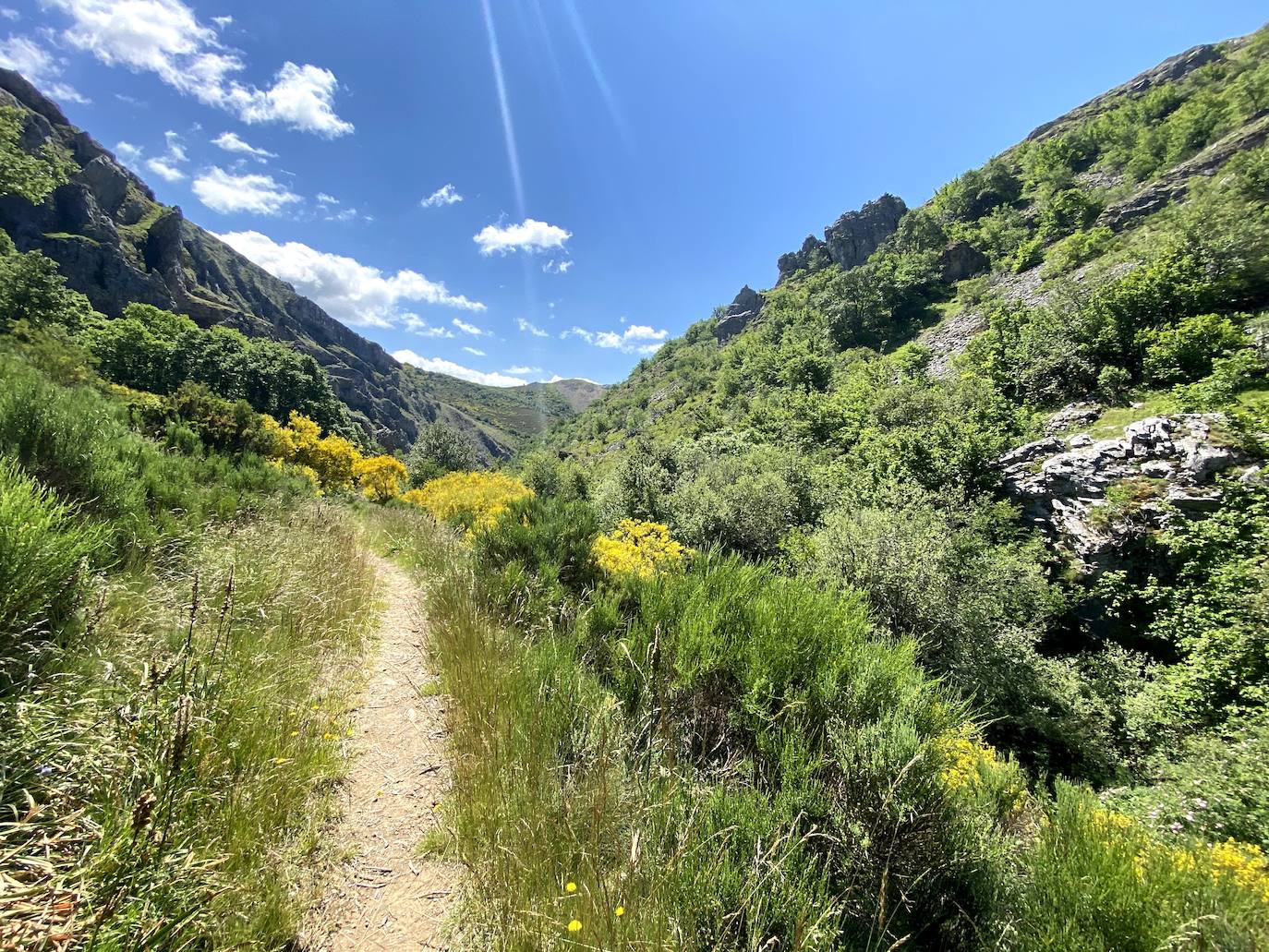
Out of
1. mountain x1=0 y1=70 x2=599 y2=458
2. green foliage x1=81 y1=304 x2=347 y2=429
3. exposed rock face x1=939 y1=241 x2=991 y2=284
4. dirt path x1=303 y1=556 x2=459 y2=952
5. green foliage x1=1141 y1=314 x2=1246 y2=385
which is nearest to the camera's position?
dirt path x1=303 y1=556 x2=459 y2=952

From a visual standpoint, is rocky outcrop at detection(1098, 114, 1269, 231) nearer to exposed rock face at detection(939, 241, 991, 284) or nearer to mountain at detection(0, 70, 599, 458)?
exposed rock face at detection(939, 241, 991, 284)

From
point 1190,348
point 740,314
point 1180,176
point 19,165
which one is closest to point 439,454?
point 19,165

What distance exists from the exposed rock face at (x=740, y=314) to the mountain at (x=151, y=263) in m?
62.1

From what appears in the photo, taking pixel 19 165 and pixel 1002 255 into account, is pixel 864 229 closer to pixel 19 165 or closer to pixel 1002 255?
pixel 1002 255

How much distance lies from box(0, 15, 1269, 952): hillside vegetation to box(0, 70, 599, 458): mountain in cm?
2847

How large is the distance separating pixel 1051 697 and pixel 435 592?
12177 mm

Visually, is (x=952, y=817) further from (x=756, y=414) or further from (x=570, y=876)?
(x=756, y=414)

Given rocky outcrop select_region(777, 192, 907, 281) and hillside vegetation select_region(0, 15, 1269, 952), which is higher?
rocky outcrop select_region(777, 192, 907, 281)

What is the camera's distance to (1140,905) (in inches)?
69.3

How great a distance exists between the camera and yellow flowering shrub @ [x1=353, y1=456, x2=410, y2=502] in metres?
20.0

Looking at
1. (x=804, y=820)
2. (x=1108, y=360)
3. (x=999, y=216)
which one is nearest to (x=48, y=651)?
(x=804, y=820)

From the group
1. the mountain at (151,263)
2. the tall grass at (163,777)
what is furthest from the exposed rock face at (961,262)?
the tall grass at (163,777)

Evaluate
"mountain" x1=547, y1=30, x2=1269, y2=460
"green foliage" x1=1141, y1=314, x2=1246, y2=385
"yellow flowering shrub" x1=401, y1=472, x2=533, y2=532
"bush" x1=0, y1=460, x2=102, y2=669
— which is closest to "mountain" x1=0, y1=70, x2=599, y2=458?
"yellow flowering shrub" x1=401, y1=472, x2=533, y2=532

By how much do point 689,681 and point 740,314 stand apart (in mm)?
107196
